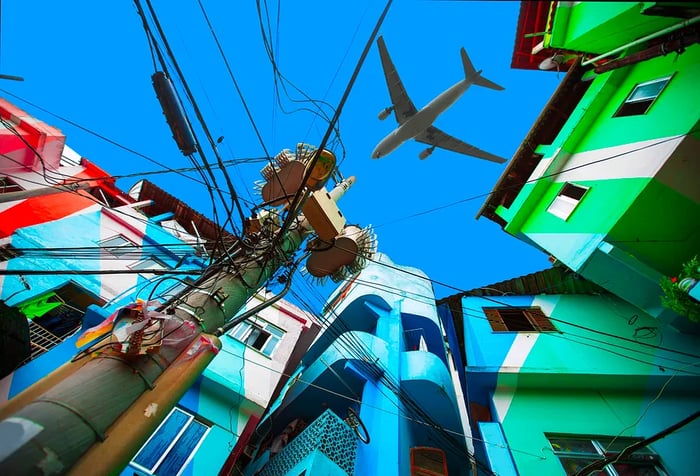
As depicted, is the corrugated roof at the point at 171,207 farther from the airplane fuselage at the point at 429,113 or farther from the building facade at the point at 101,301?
the airplane fuselage at the point at 429,113

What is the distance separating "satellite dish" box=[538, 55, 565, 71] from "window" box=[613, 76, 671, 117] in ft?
12.5

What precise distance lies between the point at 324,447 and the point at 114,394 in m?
5.21

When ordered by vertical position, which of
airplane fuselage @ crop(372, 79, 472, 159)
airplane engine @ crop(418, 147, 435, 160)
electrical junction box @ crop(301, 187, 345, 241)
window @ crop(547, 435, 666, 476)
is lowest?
window @ crop(547, 435, 666, 476)

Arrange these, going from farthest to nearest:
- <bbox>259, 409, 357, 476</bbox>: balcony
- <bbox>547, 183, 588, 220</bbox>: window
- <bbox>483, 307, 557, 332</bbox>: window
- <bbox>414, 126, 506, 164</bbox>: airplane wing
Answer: <bbox>414, 126, 506, 164</bbox>: airplane wing
<bbox>483, 307, 557, 332</bbox>: window
<bbox>547, 183, 588, 220</bbox>: window
<bbox>259, 409, 357, 476</bbox>: balcony

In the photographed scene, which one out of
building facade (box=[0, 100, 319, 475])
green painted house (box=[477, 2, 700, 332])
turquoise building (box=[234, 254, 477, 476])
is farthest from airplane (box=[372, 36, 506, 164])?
building facade (box=[0, 100, 319, 475])

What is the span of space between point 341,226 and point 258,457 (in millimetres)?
6608

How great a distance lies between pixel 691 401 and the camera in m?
7.80

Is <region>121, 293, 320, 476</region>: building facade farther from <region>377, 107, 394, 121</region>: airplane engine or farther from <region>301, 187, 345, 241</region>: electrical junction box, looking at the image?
<region>377, 107, 394, 121</region>: airplane engine

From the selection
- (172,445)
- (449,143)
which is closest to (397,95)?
(449,143)

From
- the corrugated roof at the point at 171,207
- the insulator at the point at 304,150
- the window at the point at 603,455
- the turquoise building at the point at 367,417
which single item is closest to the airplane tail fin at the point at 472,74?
the insulator at the point at 304,150

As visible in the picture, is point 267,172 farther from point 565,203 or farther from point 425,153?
point 425,153

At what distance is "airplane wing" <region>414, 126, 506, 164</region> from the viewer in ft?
57.4

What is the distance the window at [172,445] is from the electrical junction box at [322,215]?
5.43 meters

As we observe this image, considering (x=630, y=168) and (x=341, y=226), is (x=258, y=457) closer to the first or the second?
(x=341, y=226)
